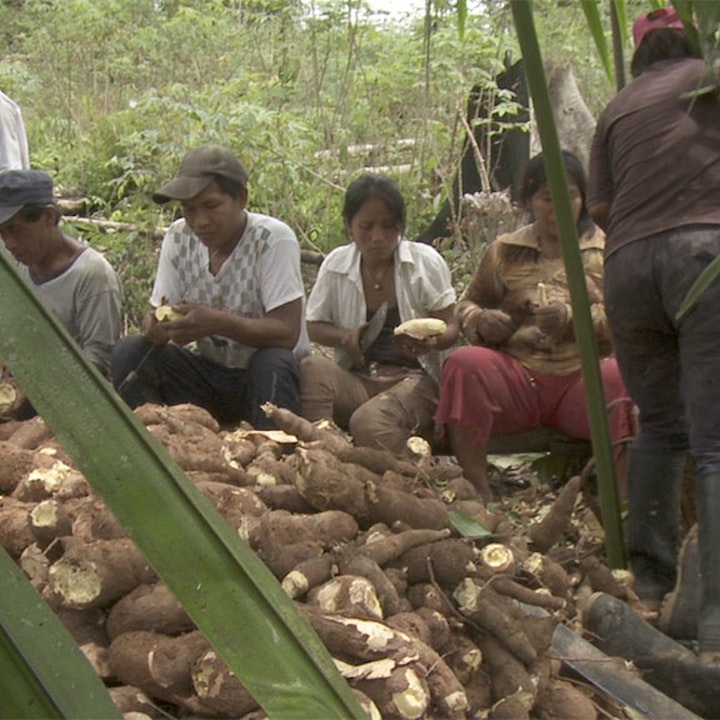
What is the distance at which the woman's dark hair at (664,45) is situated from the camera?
2721 mm

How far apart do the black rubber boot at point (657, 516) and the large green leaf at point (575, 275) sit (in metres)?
0.18

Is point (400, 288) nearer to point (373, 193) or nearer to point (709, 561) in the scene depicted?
point (373, 193)

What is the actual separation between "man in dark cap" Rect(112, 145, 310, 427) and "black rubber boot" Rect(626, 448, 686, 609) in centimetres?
119

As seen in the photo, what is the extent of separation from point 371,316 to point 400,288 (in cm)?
15

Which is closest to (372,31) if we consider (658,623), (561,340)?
(561,340)

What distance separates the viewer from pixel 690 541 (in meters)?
2.78

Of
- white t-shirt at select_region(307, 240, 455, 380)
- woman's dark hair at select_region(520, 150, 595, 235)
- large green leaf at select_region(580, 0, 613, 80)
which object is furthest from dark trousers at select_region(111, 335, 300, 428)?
large green leaf at select_region(580, 0, 613, 80)

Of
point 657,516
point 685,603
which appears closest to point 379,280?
point 657,516

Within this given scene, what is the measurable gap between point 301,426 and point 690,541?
1.08 metres

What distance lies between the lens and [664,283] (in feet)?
8.70

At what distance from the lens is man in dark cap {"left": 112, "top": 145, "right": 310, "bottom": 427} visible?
351cm

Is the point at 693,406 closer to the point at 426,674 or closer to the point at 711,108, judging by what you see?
the point at 711,108

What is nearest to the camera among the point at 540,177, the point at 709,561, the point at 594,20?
the point at 594,20

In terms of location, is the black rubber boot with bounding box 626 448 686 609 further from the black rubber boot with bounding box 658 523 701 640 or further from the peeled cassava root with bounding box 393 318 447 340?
the peeled cassava root with bounding box 393 318 447 340
